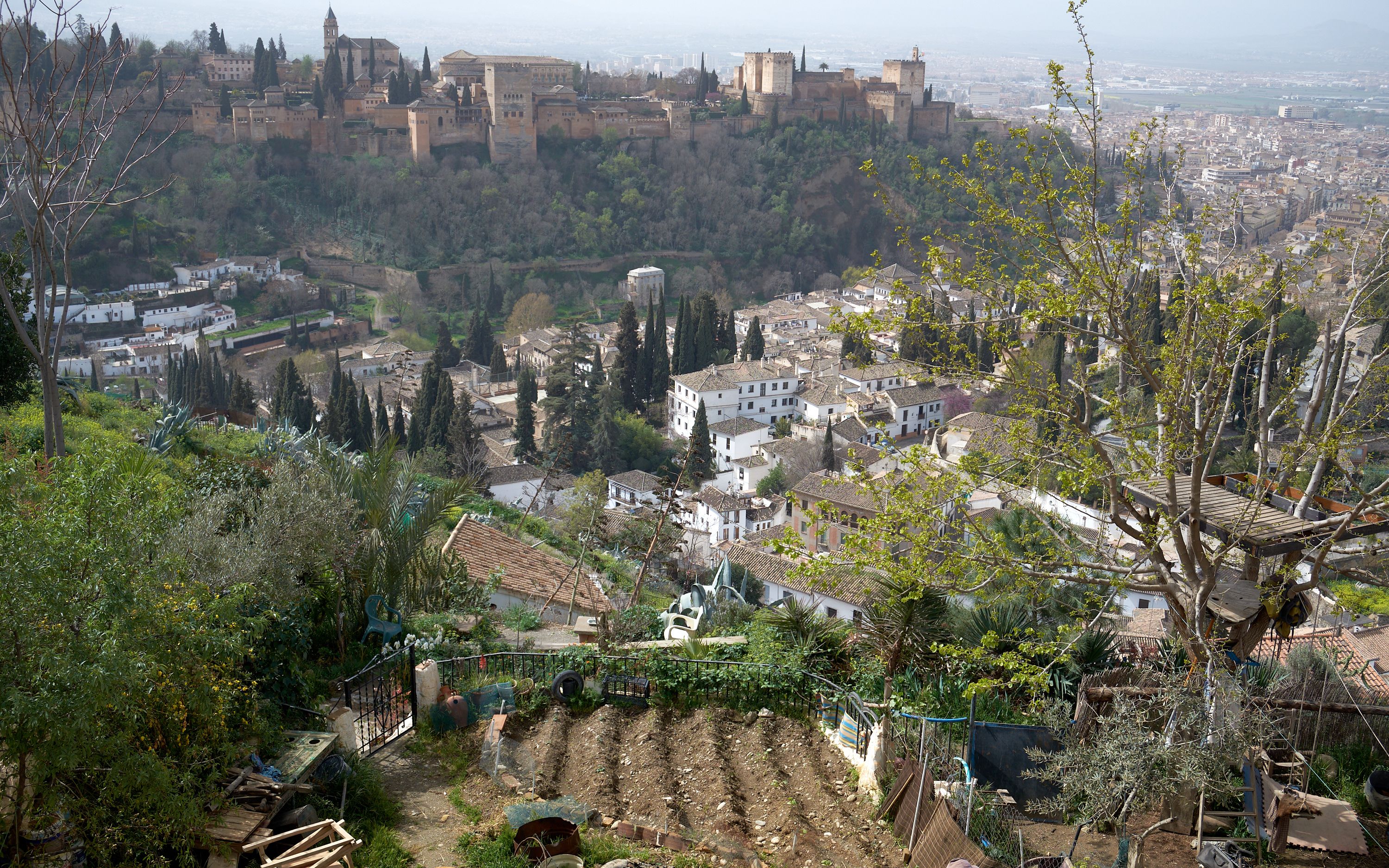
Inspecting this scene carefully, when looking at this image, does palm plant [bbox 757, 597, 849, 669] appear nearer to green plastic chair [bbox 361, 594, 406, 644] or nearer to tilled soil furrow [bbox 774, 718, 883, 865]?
tilled soil furrow [bbox 774, 718, 883, 865]

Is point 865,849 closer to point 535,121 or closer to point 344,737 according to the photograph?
point 344,737

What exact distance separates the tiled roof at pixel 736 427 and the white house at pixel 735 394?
0.39m

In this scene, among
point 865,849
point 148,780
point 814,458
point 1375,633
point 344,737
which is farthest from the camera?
point 814,458

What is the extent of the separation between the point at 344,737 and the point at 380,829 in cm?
84

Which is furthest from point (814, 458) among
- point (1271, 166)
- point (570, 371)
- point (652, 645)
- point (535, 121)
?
point (1271, 166)

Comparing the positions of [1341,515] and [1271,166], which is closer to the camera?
[1341,515]

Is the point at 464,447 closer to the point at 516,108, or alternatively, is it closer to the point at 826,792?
the point at 826,792

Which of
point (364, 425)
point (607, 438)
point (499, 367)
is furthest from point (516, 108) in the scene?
point (364, 425)

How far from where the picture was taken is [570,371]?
3638 cm

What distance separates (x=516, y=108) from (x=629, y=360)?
109ft

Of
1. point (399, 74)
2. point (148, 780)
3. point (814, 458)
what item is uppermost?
point (399, 74)

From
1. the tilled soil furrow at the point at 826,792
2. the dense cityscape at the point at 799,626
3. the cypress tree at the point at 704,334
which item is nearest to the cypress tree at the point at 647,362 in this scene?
the cypress tree at the point at 704,334

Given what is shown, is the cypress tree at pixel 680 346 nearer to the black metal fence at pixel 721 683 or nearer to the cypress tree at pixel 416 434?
the cypress tree at pixel 416 434

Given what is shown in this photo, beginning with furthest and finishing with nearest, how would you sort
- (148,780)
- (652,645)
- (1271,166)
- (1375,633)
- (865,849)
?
(1271,166) → (1375,633) → (652,645) → (865,849) → (148,780)
